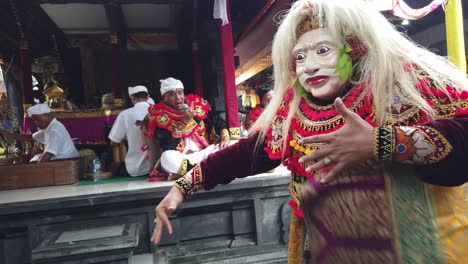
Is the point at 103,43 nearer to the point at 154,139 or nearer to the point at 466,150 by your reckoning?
the point at 154,139

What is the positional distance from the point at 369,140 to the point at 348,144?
0.19 feet

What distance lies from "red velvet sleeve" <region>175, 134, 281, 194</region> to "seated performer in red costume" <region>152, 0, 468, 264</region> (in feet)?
0.34

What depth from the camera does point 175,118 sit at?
4172mm

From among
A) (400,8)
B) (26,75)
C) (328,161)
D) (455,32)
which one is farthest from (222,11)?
(26,75)

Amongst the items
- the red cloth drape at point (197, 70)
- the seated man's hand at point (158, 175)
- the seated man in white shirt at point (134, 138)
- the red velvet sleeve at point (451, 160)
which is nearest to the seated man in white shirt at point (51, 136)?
the seated man in white shirt at point (134, 138)

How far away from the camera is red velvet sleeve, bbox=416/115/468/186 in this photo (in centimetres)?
92

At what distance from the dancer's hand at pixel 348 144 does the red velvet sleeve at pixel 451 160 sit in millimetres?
190

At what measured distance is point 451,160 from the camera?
0.92 metres

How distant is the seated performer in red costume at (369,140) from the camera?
922 millimetres

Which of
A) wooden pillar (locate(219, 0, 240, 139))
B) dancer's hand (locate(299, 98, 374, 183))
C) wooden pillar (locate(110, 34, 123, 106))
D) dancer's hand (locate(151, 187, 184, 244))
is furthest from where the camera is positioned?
wooden pillar (locate(110, 34, 123, 106))

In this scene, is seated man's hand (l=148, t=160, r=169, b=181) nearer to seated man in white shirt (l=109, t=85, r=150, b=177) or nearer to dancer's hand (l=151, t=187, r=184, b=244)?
seated man in white shirt (l=109, t=85, r=150, b=177)

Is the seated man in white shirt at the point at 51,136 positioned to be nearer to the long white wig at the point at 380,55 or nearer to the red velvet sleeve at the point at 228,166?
the red velvet sleeve at the point at 228,166

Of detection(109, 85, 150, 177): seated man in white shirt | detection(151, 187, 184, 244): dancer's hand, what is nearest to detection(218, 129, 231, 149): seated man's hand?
detection(109, 85, 150, 177): seated man in white shirt

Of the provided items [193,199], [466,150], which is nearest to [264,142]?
[466,150]
